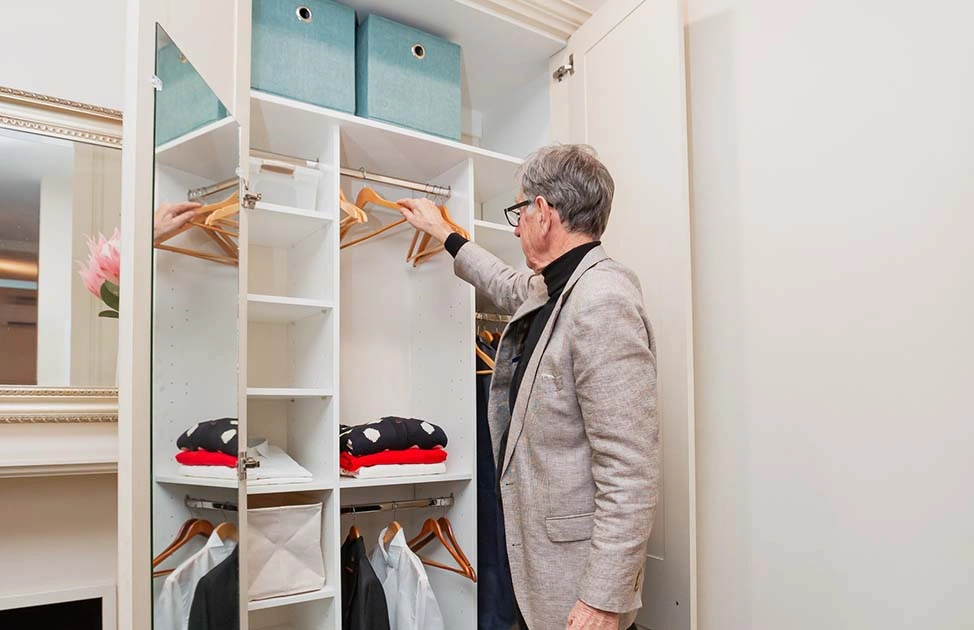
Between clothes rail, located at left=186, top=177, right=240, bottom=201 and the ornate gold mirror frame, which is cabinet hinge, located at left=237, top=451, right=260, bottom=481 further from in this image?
clothes rail, located at left=186, top=177, right=240, bottom=201

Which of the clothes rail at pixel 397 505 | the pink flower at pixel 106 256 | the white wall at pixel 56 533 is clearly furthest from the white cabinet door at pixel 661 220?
the white wall at pixel 56 533

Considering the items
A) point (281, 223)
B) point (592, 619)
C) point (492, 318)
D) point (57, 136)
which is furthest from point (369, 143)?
point (592, 619)

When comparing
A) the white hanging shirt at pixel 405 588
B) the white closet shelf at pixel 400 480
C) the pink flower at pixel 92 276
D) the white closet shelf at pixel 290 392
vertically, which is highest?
the pink flower at pixel 92 276

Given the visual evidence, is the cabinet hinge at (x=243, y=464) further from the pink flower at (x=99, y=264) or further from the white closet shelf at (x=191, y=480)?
the pink flower at (x=99, y=264)

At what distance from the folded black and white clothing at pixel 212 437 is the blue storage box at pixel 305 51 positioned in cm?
90

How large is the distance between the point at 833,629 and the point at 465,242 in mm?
1282

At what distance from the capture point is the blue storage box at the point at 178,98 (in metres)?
1.10

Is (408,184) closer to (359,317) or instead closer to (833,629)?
(359,317)

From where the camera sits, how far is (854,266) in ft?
4.87

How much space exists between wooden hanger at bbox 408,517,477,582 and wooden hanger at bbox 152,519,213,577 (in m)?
0.84

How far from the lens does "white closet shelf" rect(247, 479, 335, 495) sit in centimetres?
166

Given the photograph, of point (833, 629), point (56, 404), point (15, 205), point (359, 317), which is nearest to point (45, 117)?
point (15, 205)

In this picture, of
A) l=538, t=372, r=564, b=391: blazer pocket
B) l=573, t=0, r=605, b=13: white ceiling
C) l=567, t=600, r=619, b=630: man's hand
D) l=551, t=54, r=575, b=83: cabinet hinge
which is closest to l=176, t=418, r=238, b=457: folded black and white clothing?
l=538, t=372, r=564, b=391: blazer pocket

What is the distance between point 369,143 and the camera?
6.48 feet
